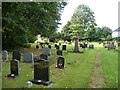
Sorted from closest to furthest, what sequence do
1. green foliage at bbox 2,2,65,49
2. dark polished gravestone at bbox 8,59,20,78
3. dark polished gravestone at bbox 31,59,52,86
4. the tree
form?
dark polished gravestone at bbox 31,59,52,86
dark polished gravestone at bbox 8,59,20,78
green foliage at bbox 2,2,65,49
the tree

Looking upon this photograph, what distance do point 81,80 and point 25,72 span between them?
3.59 meters

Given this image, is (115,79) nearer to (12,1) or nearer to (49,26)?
(12,1)

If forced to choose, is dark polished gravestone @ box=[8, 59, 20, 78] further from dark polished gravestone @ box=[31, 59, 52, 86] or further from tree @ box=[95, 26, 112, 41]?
tree @ box=[95, 26, 112, 41]

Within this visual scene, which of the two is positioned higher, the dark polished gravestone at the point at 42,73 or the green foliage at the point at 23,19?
the green foliage at the point at 23,19

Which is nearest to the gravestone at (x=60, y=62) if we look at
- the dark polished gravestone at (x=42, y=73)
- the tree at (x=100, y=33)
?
the dark polished gravestone at (x=42, y=73)

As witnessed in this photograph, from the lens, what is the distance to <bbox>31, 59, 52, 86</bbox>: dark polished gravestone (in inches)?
462

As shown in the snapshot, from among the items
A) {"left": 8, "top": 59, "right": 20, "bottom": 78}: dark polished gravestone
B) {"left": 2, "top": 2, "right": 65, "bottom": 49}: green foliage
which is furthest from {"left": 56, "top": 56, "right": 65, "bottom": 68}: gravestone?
{"left": 2, "top": 2, "right": 65, "bottom": 49}: green foliage

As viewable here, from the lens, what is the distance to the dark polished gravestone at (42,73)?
1174cm

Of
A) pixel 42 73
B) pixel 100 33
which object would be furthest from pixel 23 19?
pixel 100 33

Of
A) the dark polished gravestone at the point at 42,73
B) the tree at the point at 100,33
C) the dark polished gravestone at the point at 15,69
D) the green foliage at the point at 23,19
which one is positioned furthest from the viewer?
the tree at the point at 100,33

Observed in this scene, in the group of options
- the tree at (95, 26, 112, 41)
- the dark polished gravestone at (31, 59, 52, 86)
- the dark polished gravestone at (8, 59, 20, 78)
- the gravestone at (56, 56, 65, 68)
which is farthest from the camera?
the tree at (95, 26, 112, 41)

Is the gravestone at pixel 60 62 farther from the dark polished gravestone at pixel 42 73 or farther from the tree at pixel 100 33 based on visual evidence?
the tree at pixel 100 33

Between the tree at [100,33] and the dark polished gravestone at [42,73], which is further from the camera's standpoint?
the tree at [100,33]

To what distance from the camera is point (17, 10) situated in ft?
78.4
